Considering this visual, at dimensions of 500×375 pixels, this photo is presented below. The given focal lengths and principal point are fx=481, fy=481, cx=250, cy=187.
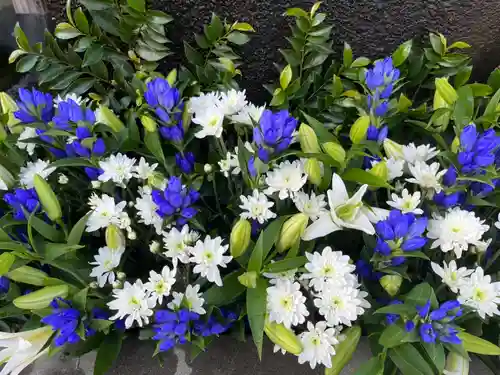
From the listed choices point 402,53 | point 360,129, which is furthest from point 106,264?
point 402,53

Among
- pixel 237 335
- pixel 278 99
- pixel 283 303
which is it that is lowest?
pixel 237 335

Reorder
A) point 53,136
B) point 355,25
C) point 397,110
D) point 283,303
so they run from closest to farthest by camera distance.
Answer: point 283,303 → point 53,136 → point 397,110 → point 355,25

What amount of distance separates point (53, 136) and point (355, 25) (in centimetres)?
66

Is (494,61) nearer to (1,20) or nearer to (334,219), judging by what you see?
(334,219)

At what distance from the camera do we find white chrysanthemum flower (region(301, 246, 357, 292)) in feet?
2.19

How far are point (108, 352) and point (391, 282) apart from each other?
436mm

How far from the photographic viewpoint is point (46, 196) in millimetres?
713

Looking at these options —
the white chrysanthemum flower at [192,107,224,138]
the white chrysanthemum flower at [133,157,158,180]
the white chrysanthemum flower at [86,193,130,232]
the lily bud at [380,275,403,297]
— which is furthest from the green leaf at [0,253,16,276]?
the lily bud at [380,275,403,297]

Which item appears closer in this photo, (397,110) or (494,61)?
(397,110)

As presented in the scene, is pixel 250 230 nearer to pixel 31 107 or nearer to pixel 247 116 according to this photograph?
pixel 247 116

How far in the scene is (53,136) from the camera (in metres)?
Answer: 0.77

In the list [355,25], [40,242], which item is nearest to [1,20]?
[40,242]

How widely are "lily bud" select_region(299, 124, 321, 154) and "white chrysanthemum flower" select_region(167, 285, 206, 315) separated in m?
0.27

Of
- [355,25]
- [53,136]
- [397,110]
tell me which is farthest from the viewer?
[355,25]
